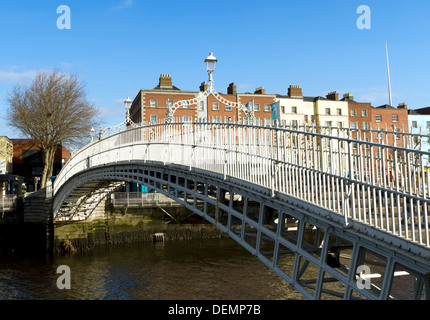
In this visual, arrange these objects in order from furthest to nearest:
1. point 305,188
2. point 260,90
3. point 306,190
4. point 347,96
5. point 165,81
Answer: point 347,96 < point 260,90 < point 165,81 < point 306,190 < point 305,188

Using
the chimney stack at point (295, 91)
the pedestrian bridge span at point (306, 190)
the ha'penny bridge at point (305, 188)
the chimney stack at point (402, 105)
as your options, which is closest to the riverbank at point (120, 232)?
the ha'penny bridge at point (305, 188)

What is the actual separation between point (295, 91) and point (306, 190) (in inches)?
1855

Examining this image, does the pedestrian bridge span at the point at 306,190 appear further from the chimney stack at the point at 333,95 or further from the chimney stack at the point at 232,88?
the chimney stack at the point at 333,95

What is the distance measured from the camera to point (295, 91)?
54.5 metres

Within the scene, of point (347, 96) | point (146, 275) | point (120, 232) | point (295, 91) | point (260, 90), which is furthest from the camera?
point (347, 96)

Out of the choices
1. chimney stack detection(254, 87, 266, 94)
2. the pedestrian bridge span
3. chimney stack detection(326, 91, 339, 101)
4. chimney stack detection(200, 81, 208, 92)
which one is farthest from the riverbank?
Result: chimney stack detection(326, 91, 339, 101)

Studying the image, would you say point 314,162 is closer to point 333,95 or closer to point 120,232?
point 120,232

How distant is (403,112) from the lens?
5700 centimetres

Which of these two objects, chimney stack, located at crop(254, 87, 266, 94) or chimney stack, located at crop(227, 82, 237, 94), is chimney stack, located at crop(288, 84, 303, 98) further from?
chimney stack, located at crop(227, 82, 237, 94)

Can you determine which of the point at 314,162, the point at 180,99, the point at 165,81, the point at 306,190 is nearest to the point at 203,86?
the point at 180,99
